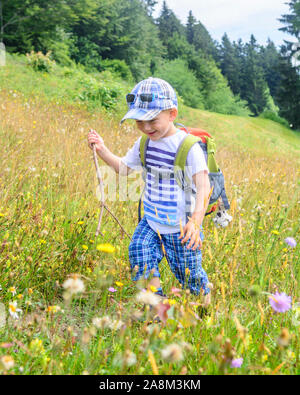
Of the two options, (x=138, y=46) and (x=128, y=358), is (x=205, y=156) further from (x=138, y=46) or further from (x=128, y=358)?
(x=138, y=46)

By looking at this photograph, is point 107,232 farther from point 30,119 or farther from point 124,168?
point 30,119

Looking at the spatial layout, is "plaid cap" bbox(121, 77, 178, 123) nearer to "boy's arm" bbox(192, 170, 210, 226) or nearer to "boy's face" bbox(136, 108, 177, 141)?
"boy's face" bbox(136, 108, 177, 141)

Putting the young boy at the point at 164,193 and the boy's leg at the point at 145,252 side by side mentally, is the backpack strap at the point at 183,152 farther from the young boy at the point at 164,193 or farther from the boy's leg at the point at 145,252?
the boy's leg at the point at 145,252

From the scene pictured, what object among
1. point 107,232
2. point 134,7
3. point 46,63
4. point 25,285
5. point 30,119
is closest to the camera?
point 25,285

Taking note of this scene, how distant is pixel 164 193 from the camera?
2.22m

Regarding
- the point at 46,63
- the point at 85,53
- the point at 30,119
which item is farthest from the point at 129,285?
the point at 85,53

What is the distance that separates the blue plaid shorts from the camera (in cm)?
217

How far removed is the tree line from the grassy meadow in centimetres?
748

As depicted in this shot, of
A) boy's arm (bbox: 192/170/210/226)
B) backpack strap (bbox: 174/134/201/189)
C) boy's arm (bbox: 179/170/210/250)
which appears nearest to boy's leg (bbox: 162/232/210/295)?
boy's arm (bbox: 179/170/210/250)

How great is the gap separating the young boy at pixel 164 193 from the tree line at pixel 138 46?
7997 millimetres
